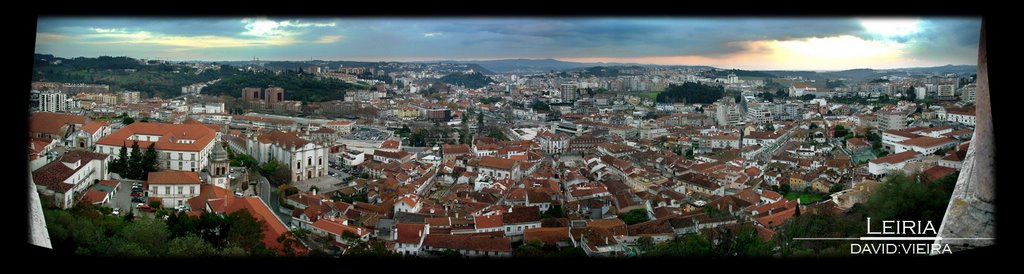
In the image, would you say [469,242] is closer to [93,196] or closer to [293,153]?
[93,196]

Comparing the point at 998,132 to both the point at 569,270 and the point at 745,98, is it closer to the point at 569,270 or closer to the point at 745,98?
the point at 569,270

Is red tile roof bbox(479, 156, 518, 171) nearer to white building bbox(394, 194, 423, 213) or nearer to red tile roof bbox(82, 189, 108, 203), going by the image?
white building bbox(394, 194, 423, 213)

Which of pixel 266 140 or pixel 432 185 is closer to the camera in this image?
pixel 432 185

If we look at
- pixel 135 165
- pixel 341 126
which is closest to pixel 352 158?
pixel 341 126

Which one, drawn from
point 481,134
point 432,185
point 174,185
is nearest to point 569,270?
point 174,185

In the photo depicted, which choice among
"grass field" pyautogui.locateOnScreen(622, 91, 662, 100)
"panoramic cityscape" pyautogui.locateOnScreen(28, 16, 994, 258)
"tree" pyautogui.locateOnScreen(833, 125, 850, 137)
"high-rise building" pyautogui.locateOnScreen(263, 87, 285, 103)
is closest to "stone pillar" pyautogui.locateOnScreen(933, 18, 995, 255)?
"panoramic cityscape" pyautogui.locateOnScreen(28, 16, 994, 258)

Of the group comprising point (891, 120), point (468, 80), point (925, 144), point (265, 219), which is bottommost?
point (265, 219)

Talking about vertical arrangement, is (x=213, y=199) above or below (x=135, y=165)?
below

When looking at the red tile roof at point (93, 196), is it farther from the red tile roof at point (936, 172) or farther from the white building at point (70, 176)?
the red tile roof at point (936, 172)
